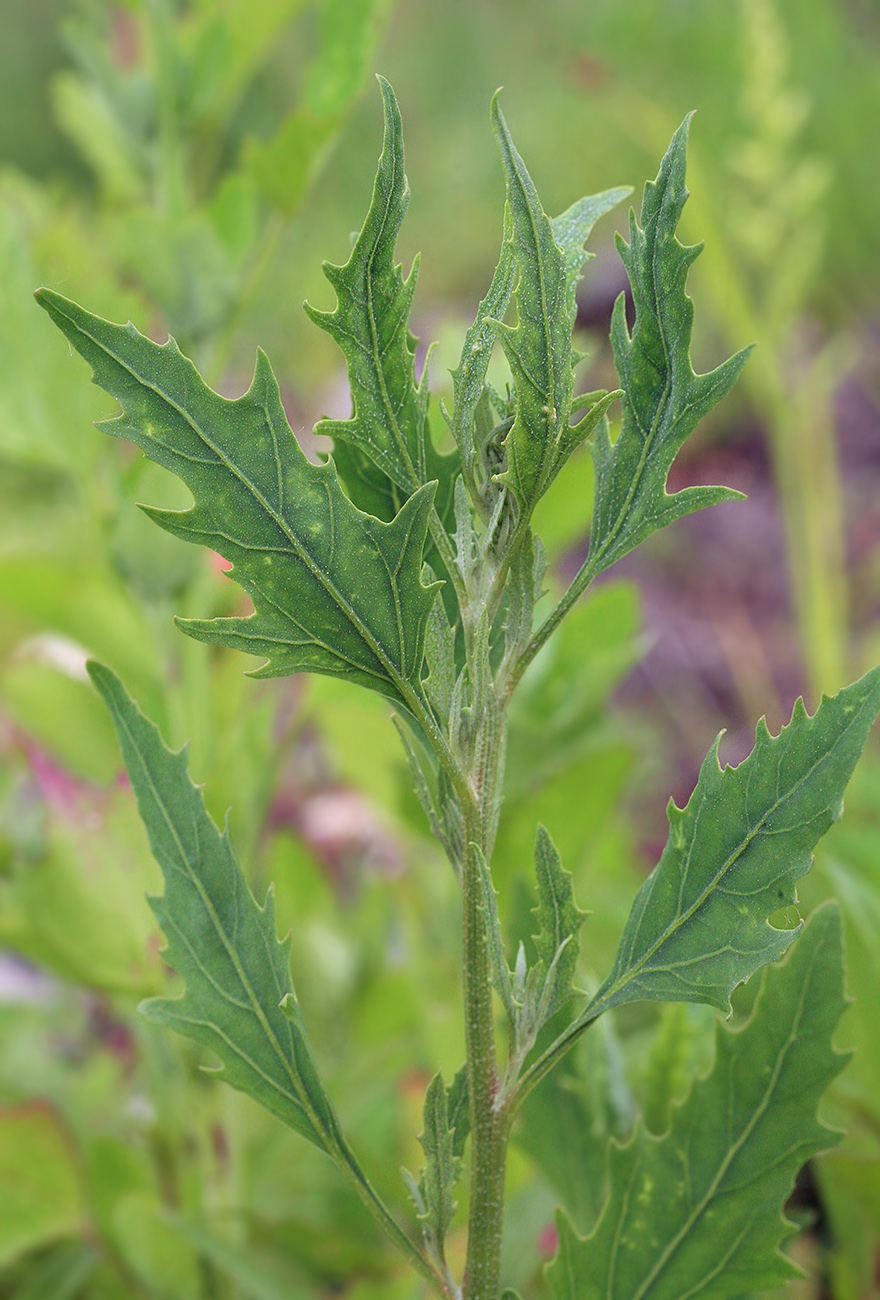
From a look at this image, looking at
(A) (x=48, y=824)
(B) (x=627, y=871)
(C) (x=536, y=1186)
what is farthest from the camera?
(B) (x=627, y=871)

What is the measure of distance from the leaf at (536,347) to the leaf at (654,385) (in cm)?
1

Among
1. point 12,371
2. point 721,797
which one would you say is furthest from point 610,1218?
point 12,371

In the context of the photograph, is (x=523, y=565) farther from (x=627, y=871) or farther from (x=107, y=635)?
(x=627, y=871)

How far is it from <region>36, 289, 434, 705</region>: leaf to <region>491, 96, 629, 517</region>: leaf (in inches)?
0.8

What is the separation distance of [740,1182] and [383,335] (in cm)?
19

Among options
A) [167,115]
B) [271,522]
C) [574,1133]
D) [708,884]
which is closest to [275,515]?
[271,522]

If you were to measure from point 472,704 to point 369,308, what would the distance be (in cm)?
8

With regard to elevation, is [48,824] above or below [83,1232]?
above

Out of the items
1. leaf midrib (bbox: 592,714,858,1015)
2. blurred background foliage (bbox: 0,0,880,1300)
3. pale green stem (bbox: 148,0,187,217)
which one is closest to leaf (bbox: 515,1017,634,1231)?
blurred background foliage (bbox: 0,0,880,1300)

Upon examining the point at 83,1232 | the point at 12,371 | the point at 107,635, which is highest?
the point at 12,371

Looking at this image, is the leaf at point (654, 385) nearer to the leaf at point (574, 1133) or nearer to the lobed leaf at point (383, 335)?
the lobed leaf at point (383, 335)

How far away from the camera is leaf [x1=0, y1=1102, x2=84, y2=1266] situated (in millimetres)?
464

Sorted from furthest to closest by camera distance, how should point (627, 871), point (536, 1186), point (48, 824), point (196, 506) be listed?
1. point (627, 871)
2. point (48, 824)
3. point (536, 1186)
4. point (196, 506)

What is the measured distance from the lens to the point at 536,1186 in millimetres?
403
